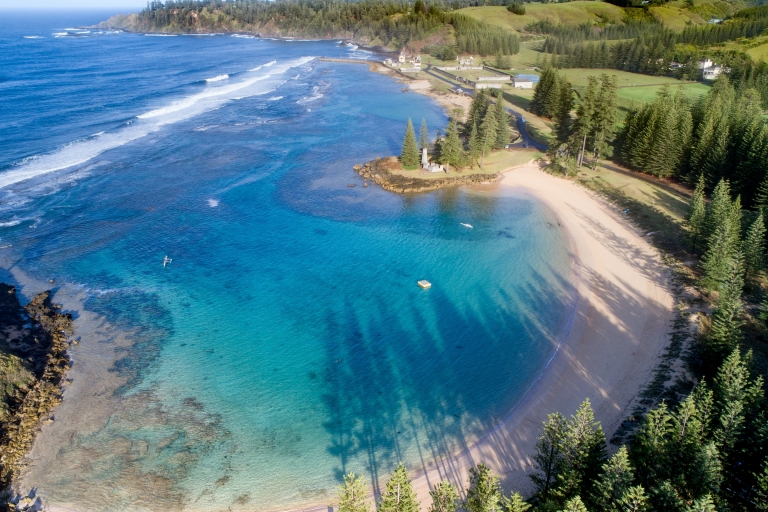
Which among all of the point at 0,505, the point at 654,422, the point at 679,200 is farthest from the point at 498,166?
the point at 0,505

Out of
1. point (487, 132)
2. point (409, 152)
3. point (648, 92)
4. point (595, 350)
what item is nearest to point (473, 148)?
point (487, 132)

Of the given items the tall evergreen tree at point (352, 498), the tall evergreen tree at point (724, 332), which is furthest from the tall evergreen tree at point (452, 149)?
the tall evergreen tree at point (352, 498)

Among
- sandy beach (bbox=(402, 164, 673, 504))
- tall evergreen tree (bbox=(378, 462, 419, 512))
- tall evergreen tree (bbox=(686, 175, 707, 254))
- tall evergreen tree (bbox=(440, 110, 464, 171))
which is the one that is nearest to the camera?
tall evergreen tree (bbox=(378, 462, 419, 512))

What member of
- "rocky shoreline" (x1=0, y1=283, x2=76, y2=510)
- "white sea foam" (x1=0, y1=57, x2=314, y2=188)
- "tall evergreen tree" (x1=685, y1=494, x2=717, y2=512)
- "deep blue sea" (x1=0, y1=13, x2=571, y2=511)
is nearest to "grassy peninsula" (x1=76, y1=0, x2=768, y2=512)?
"tall evergreen tree" (x1=685, y1=494, x2=717, y2=512)

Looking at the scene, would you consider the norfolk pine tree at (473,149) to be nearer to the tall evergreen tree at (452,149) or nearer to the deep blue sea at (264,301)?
the tall evergreen tree at (452,149)

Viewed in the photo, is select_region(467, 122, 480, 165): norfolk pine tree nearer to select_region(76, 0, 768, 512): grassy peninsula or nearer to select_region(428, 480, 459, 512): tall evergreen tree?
select_region(76, 0, 768, 512): grassy peninsula
